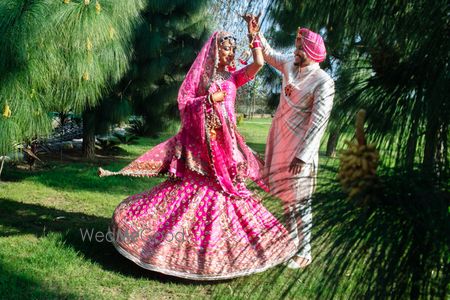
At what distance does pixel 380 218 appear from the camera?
62cm

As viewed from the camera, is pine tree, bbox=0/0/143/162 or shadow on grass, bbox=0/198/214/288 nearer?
shadow on grass, bbox=0/198/214/288

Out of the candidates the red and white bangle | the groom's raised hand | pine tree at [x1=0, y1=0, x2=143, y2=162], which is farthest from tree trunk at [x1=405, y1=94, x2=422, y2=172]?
pine tree at [x1=0, y1=0, x2=143, y2=162]

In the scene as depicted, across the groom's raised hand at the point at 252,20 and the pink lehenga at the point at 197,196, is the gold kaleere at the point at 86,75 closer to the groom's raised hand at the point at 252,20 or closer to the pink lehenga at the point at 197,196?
the pink lehenga at the point at 197,196

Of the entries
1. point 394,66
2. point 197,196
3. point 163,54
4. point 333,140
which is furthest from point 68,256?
point 163,54

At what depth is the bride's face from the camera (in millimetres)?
3021

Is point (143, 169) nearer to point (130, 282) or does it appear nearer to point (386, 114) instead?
point (130, 282)

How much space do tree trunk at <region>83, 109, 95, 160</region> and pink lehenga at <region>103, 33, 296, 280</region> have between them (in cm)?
354

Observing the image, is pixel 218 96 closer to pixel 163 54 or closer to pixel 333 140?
pixel 333 140

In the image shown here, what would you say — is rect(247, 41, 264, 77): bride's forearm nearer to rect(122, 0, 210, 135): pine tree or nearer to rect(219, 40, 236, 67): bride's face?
rect(219, 40, 236, 67): bride's face

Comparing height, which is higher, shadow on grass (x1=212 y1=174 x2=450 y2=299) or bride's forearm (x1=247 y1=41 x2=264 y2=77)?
bride's forearm (x1=247 y1=41 x2=264 y2=77)

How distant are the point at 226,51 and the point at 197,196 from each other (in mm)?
930

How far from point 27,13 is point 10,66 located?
34cm

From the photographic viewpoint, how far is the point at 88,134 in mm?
6789

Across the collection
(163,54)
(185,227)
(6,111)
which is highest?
(163,54)
